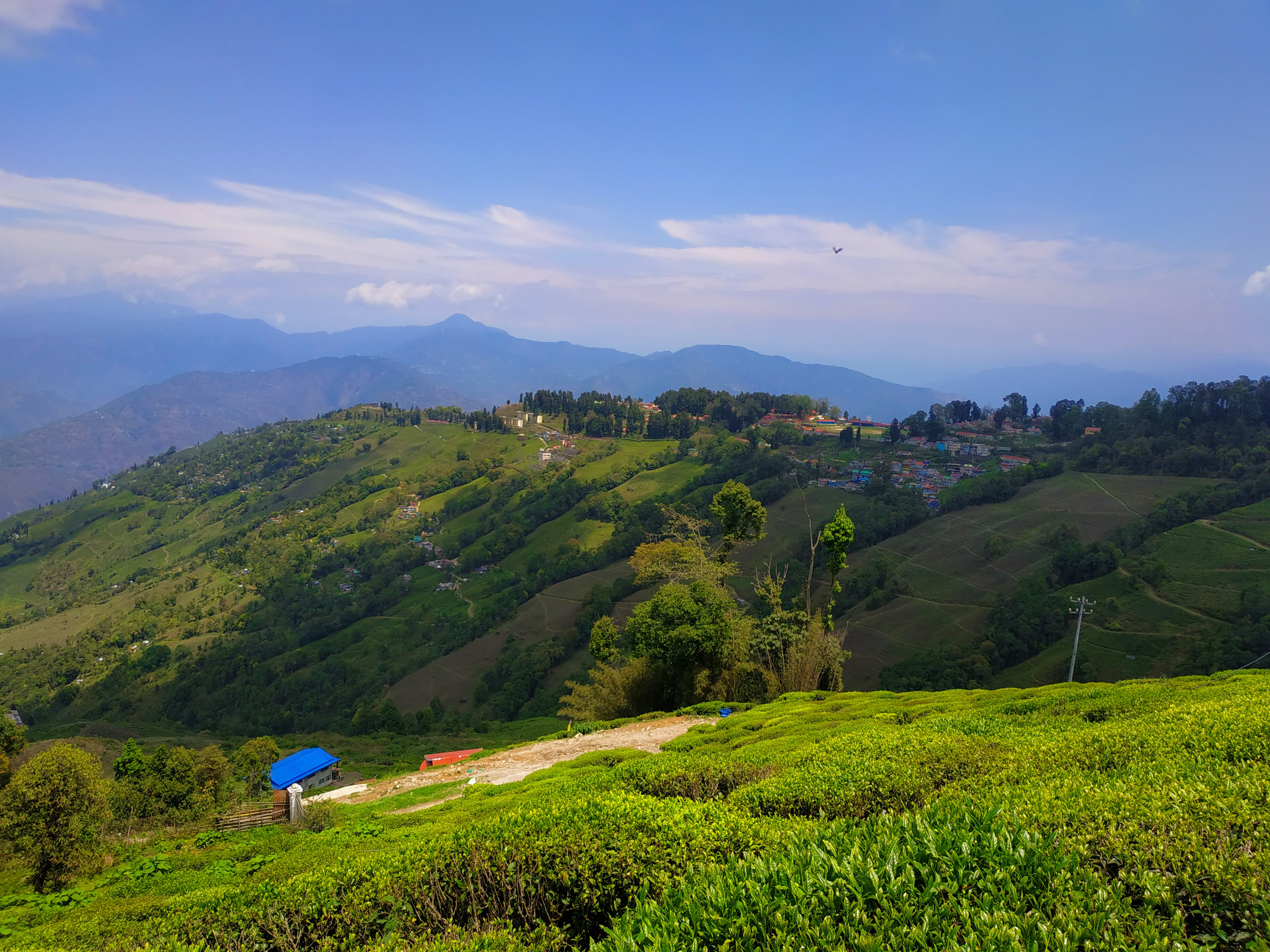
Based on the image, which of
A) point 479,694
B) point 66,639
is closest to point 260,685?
point 479,694

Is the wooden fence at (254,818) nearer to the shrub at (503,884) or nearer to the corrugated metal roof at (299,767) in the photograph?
the corrugated metal roof at (299,767)

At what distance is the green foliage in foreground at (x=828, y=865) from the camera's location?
14.7 feet

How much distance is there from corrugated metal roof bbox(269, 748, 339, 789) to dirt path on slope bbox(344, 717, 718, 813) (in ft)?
29.4

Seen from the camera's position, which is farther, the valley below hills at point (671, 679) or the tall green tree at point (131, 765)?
the tall green tree at point (131, 765)

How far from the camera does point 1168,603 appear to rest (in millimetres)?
65438

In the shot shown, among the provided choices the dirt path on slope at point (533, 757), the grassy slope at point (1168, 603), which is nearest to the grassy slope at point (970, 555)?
the grassy slope at point (1168, 603)

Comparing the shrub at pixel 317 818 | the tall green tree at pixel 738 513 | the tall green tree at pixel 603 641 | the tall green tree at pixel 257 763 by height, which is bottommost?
the tall green tree at pixel 257 763

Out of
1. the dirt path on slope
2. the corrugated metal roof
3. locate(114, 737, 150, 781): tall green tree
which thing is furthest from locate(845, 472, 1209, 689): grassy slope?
locate(114, 737, 150, 781): tall green tree

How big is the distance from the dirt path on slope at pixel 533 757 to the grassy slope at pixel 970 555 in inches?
1863

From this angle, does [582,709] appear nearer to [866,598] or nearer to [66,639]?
[866,598]

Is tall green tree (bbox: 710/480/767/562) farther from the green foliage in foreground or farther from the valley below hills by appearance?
the green foliage in foreground

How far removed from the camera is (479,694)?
82375 mm

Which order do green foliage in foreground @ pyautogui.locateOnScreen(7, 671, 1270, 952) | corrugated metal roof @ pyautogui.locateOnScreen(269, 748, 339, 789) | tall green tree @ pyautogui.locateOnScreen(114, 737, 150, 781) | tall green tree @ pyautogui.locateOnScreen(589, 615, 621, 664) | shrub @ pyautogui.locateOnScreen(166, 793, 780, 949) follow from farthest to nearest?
1. tall green tree @ pyautogui.locateOnScreen(589, 615, 621, 664)
2. tall green tree @ pyautogui.locateOnScreen(114, 737, 150, 781)
3. corrugated metal roof @ pyautogui.locateOnScreen(269, 748, 339, 789)
4. shrub @ pyautogui.locateOnScreen(166, 793, 780, 949)
5. green foliage in foreground @ pyautogui.locateOnScreen(7, 671, 1270, 952)

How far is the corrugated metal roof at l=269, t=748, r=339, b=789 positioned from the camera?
29375mm
